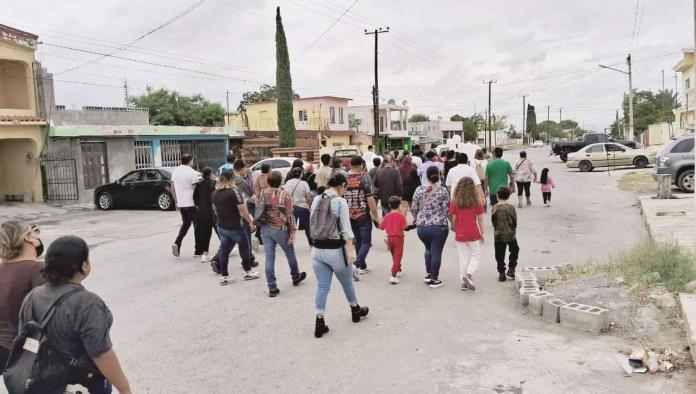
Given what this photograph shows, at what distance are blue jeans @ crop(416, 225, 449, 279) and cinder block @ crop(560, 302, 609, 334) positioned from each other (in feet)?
6.42

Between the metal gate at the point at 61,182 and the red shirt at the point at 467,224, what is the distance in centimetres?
1813

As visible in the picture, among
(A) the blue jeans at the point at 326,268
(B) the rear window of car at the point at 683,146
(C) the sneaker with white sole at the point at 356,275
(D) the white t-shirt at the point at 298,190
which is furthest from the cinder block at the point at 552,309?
(B) the rear window of car at the point at 683,146

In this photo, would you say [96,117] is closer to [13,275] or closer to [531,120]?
[13,275]

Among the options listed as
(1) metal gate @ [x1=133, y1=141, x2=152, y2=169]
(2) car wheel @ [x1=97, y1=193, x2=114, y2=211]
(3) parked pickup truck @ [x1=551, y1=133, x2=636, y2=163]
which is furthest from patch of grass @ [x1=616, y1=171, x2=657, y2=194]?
(1) metal gate @ [x1=133, y1=141, x2=152, y2=169]

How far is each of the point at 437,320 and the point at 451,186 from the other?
188 inches

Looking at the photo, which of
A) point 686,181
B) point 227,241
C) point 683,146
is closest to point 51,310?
point 227,241

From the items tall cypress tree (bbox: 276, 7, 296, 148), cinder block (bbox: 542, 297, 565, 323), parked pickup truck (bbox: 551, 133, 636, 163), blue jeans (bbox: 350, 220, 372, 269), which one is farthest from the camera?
parked pickup truck (bbox: 551, 133, 636, 163)

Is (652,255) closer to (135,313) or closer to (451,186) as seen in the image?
(451,186)

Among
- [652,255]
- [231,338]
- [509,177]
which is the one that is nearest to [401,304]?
[231,338]

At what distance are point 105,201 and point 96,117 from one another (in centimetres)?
710

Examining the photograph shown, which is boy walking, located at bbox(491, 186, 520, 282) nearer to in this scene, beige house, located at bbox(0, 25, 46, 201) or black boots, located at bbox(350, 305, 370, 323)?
black boots, located at bbox(350, 305, 370, 323)

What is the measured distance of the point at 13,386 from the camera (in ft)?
9.57

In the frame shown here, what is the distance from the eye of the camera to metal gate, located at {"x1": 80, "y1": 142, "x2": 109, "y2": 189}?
72.9 ft

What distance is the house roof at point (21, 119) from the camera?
19.3 metres
